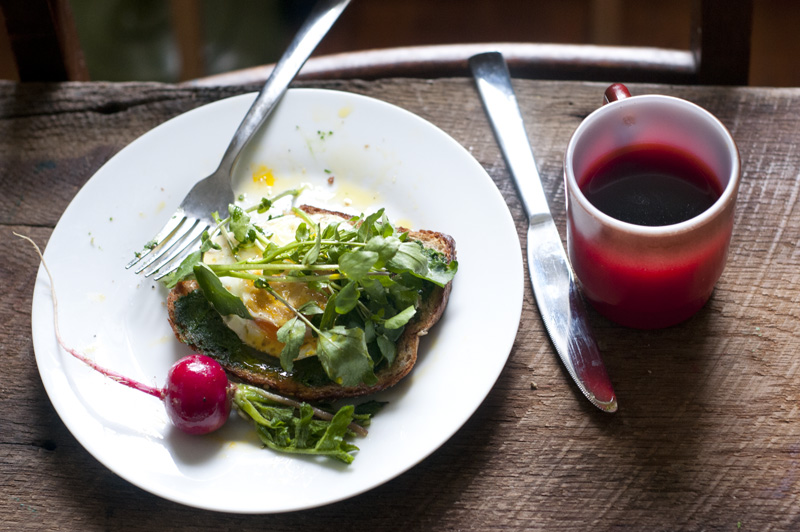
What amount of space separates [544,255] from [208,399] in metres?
0.91

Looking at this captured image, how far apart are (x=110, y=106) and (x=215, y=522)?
4.63ft

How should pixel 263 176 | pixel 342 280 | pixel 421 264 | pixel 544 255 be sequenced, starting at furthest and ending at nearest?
pixel 263 176, pixel 544 255, pixel 342 280, pixel 421 264

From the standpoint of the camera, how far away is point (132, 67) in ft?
13.0

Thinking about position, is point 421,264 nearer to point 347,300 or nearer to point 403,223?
point 347,300

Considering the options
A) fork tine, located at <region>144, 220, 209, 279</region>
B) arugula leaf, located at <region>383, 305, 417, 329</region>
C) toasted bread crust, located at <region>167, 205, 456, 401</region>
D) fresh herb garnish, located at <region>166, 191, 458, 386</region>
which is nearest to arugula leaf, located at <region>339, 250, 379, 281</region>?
fresh herb garnish, located at <region>166, 191, 458, 386</region>

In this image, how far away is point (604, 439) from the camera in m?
1.74

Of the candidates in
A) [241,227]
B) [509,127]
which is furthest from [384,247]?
[509,127]

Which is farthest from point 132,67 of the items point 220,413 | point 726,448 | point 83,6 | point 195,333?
point 726,448

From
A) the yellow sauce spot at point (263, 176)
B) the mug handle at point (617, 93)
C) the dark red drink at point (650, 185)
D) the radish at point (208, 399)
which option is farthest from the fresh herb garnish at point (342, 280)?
the mug handle at point (617, 93)

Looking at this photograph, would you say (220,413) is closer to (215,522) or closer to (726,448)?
(215,522)

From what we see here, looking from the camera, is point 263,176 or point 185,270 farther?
point 263,176

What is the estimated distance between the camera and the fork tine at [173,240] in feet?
6.43

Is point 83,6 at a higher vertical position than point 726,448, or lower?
higher

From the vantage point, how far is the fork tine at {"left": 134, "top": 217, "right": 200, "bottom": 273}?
1.96 m
